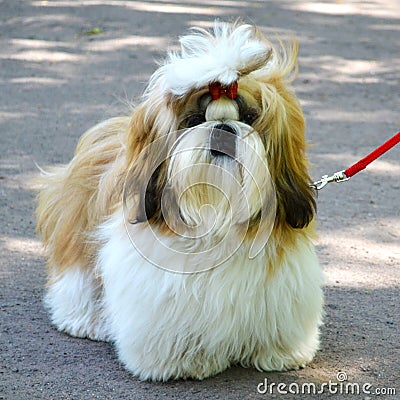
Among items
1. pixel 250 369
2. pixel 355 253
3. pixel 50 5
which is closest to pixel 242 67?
pixel 250 369

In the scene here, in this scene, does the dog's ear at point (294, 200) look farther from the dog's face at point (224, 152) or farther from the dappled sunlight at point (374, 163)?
the dappled sunlight at point (374, 163)

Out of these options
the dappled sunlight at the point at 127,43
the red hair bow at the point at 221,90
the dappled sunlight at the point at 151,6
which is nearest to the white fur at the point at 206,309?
the red hair bow at the point at 221,90

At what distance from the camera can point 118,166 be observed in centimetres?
334

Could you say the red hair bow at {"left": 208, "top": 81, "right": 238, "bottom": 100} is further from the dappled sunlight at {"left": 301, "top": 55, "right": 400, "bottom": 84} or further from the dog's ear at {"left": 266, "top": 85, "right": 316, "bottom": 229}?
the dappled sunlight at {"left": 301, "top": 55, "right": 400, "bottom": 84}

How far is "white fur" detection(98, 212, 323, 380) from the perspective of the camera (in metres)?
3.12

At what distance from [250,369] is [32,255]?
62.3 inches

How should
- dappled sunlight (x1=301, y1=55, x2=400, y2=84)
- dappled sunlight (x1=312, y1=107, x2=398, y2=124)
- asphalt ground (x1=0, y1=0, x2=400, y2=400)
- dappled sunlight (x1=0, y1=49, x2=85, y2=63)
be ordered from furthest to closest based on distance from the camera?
dappled sunlight (x1=0, y1=49, x2=85, y2=63)
dappled sunlight (x1=301, y1=55, x2=400, y2=84)
dappled sunlight (x1=312, y1=107, x2=398, y2=124)
asphalt ground (x1=0, y1=0, x2=400, y2=400)

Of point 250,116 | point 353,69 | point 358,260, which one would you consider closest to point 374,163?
point 358,260

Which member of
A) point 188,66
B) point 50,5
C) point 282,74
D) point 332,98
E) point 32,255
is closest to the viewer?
point 188,66

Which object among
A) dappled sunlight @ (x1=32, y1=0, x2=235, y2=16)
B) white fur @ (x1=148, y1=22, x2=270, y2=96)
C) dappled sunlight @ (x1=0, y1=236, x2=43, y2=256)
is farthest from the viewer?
dappled sunlight @ (x1=32, y1=0, x2=235, y2=16)

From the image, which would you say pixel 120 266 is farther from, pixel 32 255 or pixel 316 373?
pixel 32 255

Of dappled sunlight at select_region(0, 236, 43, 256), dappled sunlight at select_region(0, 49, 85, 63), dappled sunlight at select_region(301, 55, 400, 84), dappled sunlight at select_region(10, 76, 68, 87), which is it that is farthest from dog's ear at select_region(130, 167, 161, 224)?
dappled sunlight at select_region(0, 49, 85, 63)

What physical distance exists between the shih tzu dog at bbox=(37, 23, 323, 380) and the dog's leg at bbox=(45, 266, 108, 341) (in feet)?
0.48

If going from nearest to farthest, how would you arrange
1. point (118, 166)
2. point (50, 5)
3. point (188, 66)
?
point (188, 66)
point (118, 166)
point (50, 5)
